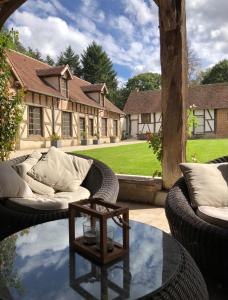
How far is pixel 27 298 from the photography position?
0.95 m

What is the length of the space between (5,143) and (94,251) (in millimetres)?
3665

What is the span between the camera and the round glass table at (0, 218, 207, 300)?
3.23 feet

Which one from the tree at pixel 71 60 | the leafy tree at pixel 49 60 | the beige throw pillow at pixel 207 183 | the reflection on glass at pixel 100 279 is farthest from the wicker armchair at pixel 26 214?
the leafy tree at pixel 49 60

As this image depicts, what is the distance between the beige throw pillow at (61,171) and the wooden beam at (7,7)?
2170 millimetres

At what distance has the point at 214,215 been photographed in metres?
1.93

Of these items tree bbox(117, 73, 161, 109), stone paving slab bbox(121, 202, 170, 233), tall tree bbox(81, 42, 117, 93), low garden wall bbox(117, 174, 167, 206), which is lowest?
stone paving slab bbox(121, 202, 170, 233)

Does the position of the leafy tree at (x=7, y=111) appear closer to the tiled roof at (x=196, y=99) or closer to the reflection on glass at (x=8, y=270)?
the reflection on glass at (x=8, y=270)

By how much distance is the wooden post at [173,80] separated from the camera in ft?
10.2

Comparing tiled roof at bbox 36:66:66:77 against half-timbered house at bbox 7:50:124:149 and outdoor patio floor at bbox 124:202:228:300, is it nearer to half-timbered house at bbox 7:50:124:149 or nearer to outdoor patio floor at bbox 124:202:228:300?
half-timbered house at bbox 7:50:124:149

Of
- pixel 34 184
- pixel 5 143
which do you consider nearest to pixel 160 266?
pixel 34 184

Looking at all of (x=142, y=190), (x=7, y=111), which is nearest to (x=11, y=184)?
(x=142, y=190)

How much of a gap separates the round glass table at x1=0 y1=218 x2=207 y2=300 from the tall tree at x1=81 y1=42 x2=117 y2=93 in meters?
25.6

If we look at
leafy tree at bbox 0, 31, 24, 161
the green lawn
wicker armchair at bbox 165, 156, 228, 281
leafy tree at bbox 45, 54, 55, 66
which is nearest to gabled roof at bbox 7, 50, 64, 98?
the green lawn

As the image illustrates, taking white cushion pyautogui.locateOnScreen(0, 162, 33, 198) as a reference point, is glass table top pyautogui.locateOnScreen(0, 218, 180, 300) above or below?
below
